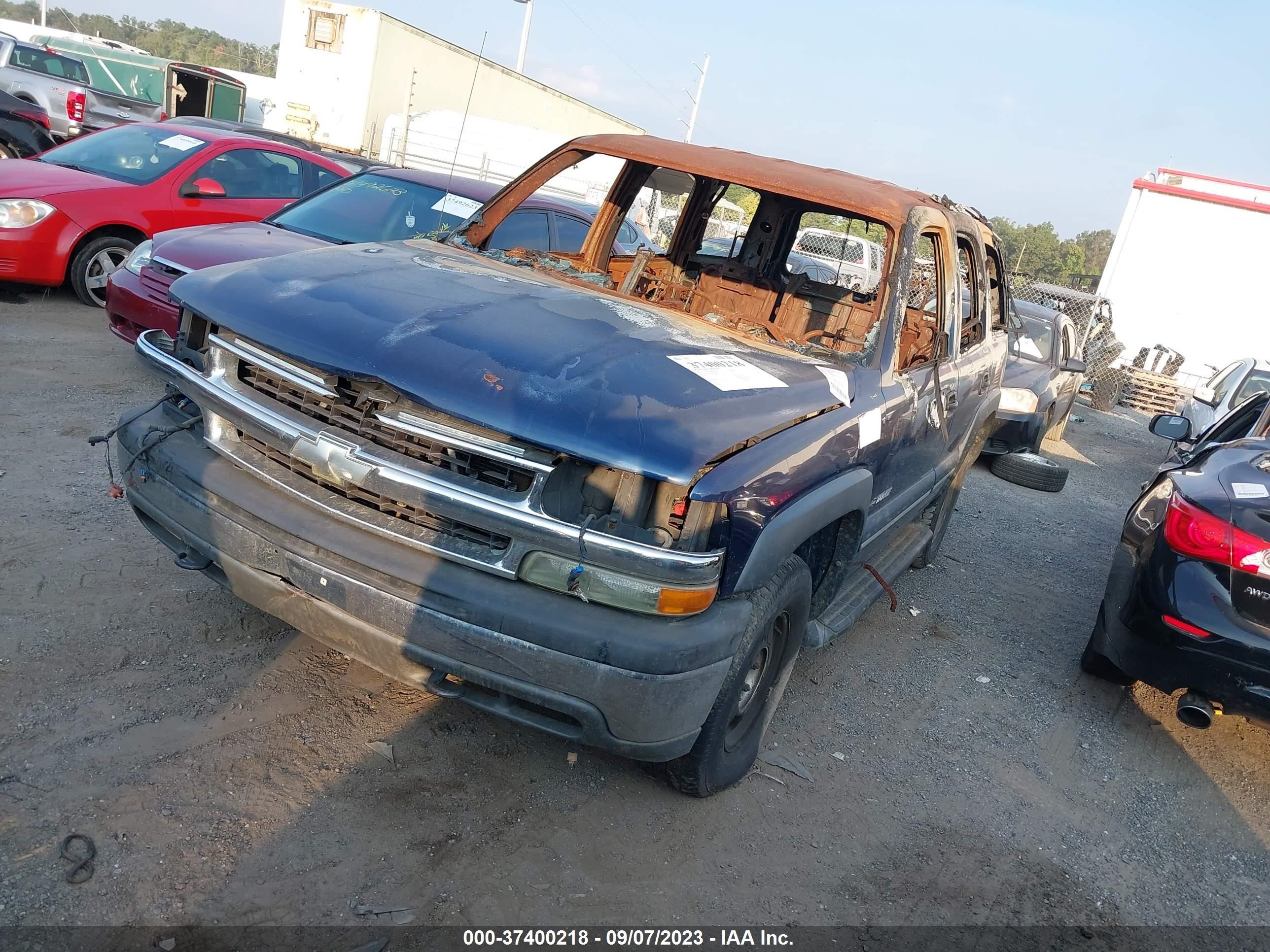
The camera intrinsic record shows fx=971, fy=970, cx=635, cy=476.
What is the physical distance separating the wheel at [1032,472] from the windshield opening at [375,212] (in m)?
5.32

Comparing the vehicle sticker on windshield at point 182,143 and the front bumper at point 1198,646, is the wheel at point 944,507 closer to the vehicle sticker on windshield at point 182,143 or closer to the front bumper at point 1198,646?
the front bumper at point 1198,646

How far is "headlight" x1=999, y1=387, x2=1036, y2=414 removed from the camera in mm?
9023

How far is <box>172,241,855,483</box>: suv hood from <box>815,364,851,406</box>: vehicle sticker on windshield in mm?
19

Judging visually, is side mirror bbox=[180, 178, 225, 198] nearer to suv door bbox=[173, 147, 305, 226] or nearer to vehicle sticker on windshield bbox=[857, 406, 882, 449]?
suv door bbox=[173, 147, 305, 226]

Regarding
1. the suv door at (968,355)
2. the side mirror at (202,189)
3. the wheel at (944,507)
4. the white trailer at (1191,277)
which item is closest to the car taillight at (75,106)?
the side mirror at (202,189)

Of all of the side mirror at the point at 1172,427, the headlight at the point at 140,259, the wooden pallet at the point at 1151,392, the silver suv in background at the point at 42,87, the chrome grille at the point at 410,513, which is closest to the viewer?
the chrome grille at the point at 410,513

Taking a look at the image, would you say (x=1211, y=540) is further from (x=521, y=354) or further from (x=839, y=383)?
(x=521, y=354)

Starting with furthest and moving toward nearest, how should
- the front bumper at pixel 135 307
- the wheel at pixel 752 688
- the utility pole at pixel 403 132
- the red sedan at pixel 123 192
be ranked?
the utility pole at pixel 403 132 → the red sedan at pixel 123 192 → the front bumper at pixel 135 307 → the wheel at pixel 752 688

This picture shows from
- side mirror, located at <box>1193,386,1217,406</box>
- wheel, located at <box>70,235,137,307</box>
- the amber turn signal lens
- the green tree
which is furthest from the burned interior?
the green tree

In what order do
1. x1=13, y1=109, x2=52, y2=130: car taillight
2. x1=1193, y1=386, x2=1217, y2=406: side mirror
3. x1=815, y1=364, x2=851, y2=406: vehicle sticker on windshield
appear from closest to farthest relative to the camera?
x1=815, y1=364, x2=851, y2=406: vehicle sticker on windshield
x1=1193, y1=386, x2=1217, y2=406: side mirror
x1=13, y1=109, x2=52, y2=130: car taillight

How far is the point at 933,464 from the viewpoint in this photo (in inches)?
189

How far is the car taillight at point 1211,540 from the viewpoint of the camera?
3.68 m

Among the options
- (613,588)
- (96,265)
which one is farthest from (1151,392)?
(613,588)

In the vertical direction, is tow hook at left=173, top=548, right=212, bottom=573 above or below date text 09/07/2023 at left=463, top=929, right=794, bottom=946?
above
